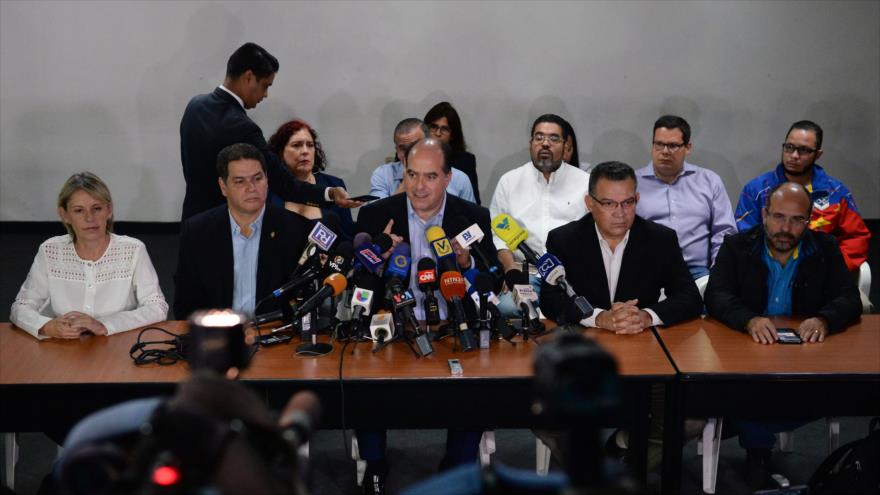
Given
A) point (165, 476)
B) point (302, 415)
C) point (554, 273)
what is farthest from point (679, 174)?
point (165, 476)

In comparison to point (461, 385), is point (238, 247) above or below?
above

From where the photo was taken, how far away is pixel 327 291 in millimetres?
2842

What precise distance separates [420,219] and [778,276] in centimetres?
136

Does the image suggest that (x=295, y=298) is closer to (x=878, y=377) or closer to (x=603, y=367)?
(x=878, y=377)

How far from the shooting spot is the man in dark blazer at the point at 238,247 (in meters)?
3.32

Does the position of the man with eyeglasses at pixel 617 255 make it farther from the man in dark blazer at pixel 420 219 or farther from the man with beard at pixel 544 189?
the man with beard at pixel 544 189

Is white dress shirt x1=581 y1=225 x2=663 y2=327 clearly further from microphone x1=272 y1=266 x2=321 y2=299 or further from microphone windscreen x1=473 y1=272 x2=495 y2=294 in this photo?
microphone x1=272 y1=266 x2=321 y2=299

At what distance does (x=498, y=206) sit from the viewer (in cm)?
480

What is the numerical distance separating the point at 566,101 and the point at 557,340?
6.16 metres

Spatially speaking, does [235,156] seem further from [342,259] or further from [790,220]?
[790,220]

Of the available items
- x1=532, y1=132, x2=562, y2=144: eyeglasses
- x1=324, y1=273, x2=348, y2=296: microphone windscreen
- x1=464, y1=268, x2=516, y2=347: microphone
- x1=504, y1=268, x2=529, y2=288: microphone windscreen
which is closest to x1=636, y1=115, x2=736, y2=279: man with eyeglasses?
x1=532, y1=132, x2=562, y2=144: eyeglasses

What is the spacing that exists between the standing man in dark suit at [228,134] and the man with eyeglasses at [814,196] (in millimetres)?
2028

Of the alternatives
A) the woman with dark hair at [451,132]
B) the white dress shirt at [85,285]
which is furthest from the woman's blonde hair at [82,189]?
the woman with dark hair at [451,132]

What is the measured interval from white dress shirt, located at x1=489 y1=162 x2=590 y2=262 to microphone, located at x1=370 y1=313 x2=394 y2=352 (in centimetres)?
183
